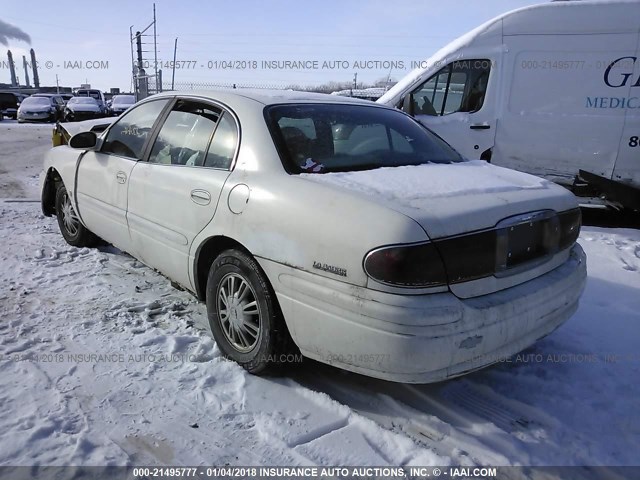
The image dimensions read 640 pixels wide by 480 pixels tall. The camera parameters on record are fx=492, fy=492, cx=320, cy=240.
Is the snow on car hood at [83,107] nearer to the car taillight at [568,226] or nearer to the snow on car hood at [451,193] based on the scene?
the snow on car hood at [451,193]

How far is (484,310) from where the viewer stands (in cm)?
222

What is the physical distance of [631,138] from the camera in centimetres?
609

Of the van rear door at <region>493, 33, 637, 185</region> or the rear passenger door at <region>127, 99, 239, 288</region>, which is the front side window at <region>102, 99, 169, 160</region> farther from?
the van rear door at <region>493, 33, 637, 185</region>

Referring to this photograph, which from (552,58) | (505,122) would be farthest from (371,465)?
(552,58)

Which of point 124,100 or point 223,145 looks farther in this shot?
point 124,100

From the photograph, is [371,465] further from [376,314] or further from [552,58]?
[552,58]

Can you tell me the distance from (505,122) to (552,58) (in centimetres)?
95

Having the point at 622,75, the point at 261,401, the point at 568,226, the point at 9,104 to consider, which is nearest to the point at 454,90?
the point at 622,75

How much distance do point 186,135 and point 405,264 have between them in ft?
6.53

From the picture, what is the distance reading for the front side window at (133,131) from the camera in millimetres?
3727

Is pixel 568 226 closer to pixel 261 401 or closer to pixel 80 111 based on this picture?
pixel 261 401

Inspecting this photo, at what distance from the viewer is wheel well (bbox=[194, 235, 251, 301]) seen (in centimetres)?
287

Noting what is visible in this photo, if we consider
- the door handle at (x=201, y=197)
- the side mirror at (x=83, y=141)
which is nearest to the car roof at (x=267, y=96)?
the door handle at (x=201, y=197)

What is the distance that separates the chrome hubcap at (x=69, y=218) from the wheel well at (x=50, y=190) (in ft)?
0.88
